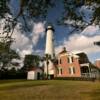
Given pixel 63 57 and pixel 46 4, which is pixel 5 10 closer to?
pixel 46 4

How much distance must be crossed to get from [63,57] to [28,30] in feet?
174

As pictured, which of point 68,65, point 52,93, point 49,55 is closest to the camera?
point 52,93

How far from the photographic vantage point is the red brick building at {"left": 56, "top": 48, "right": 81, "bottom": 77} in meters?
62.1

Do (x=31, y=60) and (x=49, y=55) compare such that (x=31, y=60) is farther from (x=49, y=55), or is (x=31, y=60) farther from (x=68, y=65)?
(x=68, y=65)

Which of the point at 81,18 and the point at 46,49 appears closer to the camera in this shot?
the point at 81,18

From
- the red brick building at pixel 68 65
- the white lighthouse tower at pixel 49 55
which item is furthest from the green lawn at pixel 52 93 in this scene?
the white lighthouse tower at pixel 49 55

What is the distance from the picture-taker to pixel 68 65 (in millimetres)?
64312

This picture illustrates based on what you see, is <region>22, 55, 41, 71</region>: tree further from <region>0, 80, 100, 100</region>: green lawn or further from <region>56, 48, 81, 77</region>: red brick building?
<region>0, 80, 100, 100</region>: green lawn

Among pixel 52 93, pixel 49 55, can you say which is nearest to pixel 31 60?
pixel 49 55

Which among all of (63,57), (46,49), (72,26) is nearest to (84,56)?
(63,57)

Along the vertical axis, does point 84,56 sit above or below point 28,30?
above

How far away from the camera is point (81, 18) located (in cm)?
1462

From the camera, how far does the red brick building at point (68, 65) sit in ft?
204

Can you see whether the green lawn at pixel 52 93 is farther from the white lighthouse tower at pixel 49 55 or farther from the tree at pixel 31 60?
the tree at pixel 31 60
